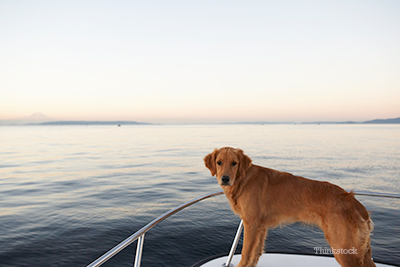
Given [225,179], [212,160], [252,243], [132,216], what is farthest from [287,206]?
[132,216]

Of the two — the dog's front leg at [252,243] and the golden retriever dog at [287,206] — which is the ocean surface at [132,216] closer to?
the dog's front leg at [252,243]

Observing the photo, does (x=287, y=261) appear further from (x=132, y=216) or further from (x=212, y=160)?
(x=132, y=216)

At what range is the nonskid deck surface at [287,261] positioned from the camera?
3.59 metres

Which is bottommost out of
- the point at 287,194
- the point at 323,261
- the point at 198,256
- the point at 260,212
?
the point at 198,256

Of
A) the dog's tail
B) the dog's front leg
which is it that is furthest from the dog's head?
the dog's tail

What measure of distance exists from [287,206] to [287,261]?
3.87 ft

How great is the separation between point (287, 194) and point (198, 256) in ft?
16.8

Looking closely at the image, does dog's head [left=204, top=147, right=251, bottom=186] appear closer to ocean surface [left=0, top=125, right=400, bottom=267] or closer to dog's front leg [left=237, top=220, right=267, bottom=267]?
dog's front leg [left=237, top=220, right=267, bottom=267]

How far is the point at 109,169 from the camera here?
66.6ft

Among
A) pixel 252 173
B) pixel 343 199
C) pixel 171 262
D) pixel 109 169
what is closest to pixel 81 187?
pixel 109 169

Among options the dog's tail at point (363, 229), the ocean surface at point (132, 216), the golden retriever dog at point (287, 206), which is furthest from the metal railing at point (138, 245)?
the ocean surface at point (132, 216)

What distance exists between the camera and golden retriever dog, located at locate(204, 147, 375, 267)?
2.64 meters

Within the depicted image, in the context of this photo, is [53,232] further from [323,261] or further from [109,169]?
[109,169]

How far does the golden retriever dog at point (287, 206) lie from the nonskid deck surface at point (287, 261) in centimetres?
40
